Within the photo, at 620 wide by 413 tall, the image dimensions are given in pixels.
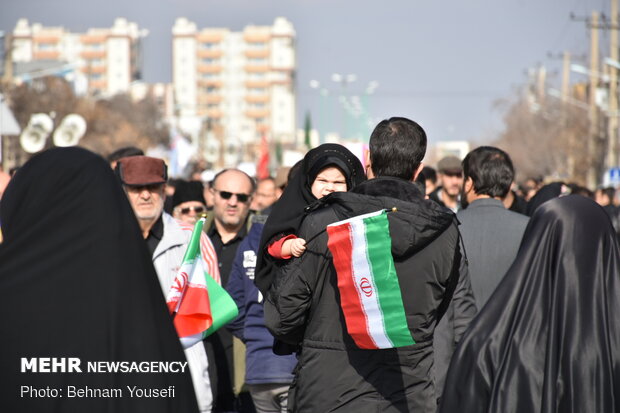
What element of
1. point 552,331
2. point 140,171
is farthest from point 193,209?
point 552,331

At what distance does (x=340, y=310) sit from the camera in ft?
15.0

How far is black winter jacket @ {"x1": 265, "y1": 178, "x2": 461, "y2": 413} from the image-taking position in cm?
454

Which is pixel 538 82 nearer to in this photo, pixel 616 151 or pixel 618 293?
pixel 616 151

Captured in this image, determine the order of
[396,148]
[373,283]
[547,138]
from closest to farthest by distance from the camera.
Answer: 1. [373,283]
2. [396,148]
3. [547,138]

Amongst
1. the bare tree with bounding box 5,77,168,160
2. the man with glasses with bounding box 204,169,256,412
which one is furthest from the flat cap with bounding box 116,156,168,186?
the bare tree with bounding box 5,77,168,160

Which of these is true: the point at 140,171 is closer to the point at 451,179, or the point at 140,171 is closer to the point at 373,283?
the point at 373,283

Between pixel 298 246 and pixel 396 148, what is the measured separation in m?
0.57

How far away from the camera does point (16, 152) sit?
43312 mm

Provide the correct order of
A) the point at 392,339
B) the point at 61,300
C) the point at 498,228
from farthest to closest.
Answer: the point at 498,228, the point at 392,339, the point at 61,300

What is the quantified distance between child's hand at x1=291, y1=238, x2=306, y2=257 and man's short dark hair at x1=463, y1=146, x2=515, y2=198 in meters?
2.59

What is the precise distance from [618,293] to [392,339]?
1005 mm

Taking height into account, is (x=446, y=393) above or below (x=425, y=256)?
below

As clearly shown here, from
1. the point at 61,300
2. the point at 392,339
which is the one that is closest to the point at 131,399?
the point at 61,300

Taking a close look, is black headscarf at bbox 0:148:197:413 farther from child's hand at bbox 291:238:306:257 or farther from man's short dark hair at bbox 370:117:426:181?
man's short dark hair at bbox 370:117:426:181
